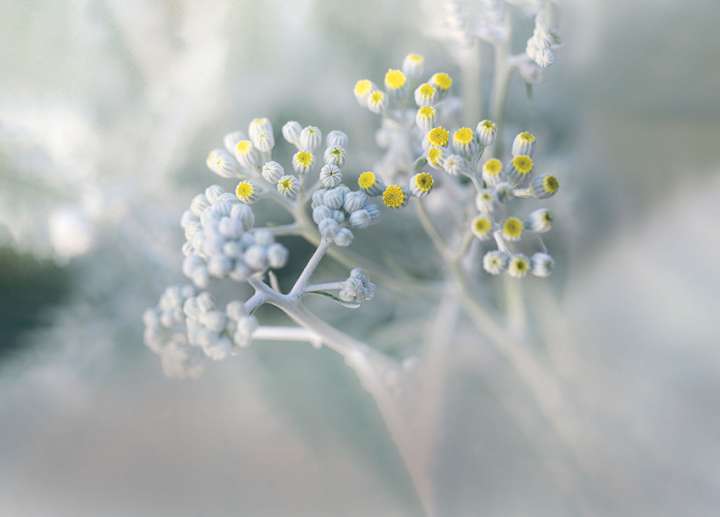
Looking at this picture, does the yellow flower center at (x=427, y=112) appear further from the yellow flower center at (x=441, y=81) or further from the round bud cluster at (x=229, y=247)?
the round bud cluster at (x=229, y=247)

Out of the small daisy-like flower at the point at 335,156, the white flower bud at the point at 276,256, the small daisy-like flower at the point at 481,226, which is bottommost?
the small daisy-like flower at the point at 481,226

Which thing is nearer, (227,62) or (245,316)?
(245,316)

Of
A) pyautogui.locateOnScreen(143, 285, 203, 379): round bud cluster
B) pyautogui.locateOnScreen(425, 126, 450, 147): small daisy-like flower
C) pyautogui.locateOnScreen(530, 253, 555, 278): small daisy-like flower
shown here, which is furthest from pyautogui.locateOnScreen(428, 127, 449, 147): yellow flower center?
pyautogui.locateOnScreen(143, 285, 203, 379): round bud cluster

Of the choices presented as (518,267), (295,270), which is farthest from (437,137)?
(295,270)

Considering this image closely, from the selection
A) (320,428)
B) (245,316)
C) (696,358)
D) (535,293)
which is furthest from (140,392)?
(696,358)

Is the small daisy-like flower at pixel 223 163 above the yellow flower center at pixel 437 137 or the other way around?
above

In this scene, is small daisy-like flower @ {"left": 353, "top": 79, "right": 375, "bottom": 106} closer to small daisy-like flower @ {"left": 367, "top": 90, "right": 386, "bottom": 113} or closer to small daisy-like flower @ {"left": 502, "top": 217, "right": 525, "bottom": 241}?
small daisy-like flower @ {"left": 367, "top": 90, "right": 386, "bottom": 113}

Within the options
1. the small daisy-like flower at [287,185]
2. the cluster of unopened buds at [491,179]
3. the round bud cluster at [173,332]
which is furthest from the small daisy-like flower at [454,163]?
the round bud cluster at [173,332]

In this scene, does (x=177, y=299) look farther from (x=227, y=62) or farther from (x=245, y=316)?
(x=227, y=62)

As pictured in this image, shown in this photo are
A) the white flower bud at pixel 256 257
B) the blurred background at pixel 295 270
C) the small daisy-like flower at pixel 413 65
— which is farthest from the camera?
the blurred background at pixel 295 270
